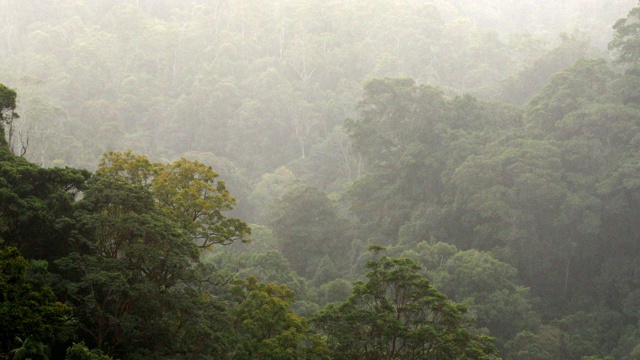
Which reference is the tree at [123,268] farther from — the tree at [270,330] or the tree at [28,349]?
the tree at [28,349]

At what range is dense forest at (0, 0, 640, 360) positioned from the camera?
16.2 meters

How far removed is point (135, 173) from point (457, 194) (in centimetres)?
1733

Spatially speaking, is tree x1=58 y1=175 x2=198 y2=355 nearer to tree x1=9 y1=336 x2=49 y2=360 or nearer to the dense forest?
the dense forest

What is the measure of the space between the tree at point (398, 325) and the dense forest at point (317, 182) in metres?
0.06

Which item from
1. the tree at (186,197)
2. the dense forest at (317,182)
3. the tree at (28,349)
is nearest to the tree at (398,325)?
the dense forest at (317,182)

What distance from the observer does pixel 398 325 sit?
670 inches

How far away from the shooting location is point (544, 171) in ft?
103

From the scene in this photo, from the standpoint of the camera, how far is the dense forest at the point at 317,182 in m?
16.2

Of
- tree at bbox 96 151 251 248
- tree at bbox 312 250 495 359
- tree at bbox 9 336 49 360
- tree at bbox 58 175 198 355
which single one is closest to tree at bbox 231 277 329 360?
tree at bbox 312 250 495 359

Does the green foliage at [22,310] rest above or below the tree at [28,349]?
above

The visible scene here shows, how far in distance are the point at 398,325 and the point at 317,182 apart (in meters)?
34.7

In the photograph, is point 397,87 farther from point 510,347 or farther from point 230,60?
point 230,60

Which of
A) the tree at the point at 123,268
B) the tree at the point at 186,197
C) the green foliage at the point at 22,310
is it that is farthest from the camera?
the tree at the point at 186,197

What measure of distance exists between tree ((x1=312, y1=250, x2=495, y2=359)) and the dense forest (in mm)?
60
